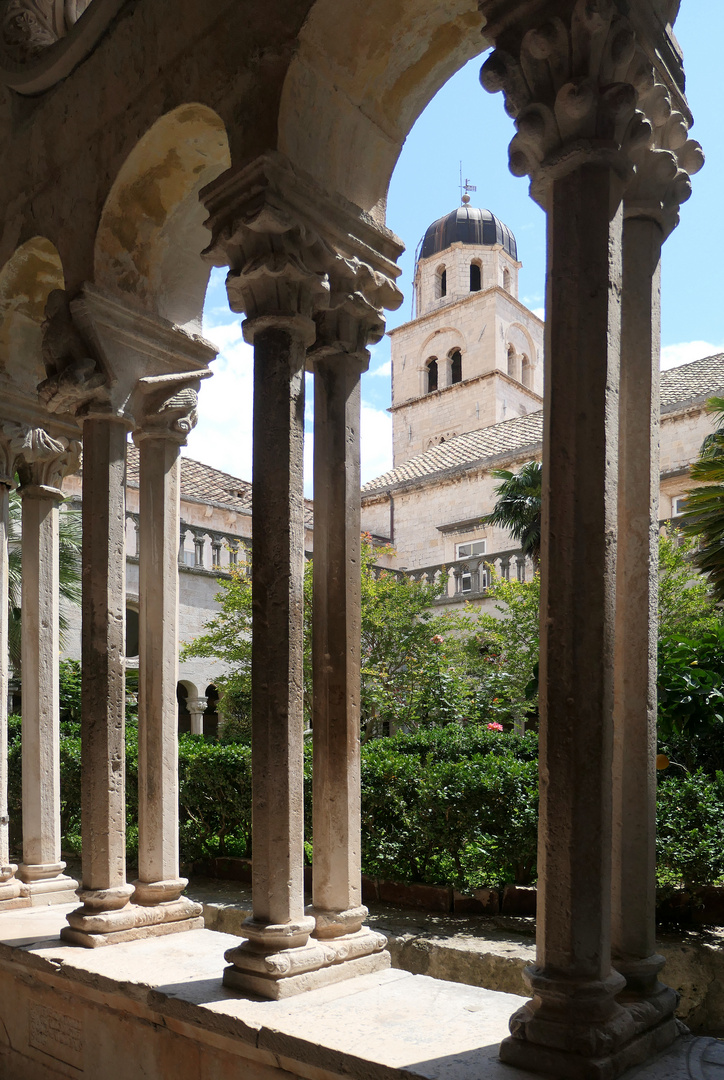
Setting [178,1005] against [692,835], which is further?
[692,835]

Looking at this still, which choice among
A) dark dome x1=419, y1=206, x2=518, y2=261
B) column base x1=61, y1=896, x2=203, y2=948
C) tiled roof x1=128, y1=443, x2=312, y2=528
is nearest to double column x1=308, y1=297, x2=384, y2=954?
column base x1=61, y1=896, x2=203, y2=948

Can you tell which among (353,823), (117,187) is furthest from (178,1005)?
(117,187)

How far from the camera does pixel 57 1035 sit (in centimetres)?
369

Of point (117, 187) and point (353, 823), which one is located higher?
point (117, 187)

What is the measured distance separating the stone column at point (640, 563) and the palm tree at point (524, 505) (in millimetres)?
13062

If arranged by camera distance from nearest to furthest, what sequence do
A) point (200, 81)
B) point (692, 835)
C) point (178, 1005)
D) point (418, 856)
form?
point (178, 1005) < point (200, 81) < point (692, 835) < point (418, 856)

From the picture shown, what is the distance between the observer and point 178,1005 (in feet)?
10.00

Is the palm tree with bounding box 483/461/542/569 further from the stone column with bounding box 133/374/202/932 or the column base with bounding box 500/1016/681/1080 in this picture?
the column base with bounding box 500/1016/681/1080

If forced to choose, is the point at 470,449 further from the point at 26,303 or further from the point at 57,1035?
the point at 57,1035

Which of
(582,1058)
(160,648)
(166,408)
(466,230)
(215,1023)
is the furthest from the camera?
(466,230)

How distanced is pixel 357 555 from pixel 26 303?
2810 mm

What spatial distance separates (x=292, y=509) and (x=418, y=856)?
3.85 m

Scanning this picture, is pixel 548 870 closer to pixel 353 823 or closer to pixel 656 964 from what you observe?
pixel 656 964

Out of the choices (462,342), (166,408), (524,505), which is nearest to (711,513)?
(166,408)
